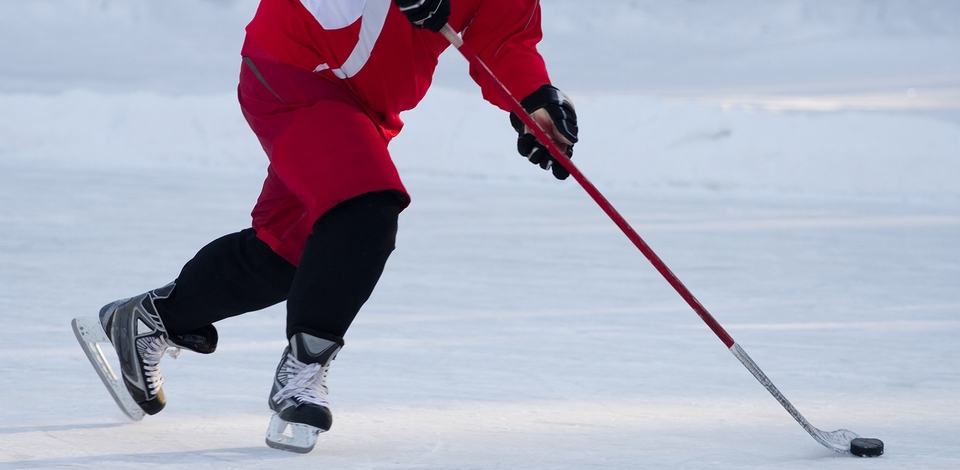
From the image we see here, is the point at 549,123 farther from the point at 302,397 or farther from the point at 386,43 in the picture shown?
the point at 302,397

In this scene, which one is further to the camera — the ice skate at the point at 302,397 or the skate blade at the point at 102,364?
the skate blade at the point at 102,364

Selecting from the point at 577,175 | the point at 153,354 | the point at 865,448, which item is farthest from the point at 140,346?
the point at 865,448

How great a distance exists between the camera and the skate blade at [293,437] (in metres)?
1.36

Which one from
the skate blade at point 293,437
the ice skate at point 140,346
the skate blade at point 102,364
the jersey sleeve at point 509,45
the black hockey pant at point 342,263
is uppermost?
the jersey sleeve at point 509,45

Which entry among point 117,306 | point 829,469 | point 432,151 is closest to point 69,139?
point 432,151

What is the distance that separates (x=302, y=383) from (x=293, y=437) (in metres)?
0.07

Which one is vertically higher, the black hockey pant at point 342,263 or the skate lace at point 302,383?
the black hockey pant at point 342,263

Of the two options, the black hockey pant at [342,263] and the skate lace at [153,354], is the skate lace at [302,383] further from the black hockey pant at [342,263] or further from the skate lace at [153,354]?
the skate lace at [153,354]

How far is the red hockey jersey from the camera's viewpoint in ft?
4.72

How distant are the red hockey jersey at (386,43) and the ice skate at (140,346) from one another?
0.39 m

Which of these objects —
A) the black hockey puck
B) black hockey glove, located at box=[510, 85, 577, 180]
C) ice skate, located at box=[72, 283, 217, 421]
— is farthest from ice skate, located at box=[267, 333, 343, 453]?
the black hockey puck

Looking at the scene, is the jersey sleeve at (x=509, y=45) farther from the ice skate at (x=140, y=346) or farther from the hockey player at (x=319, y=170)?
the ice skate at (x=140, y=346)

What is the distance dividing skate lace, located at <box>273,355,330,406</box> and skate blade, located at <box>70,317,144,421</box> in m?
0.29

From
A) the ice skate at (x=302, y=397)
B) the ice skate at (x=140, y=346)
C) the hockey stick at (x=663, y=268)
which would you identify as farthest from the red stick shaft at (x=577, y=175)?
the ice skate at (x=140, y=346)
